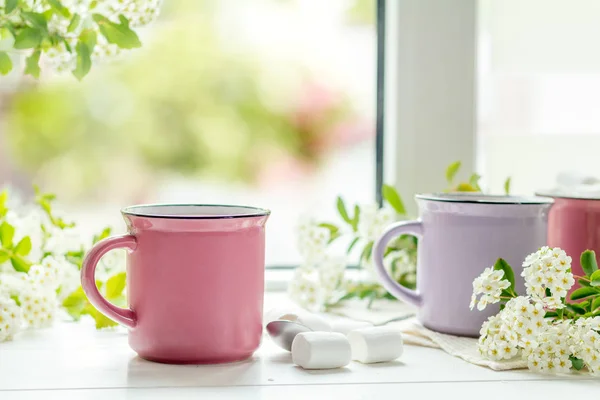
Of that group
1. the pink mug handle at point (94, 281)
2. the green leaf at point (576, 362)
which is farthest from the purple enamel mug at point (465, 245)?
the pink mug handle at point (94, 281)

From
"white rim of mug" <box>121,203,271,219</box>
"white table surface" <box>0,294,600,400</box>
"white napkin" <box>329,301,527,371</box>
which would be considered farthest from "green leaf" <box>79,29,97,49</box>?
"white napkin" <box>329,301,527,371</box>

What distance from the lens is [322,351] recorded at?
66 centimetres

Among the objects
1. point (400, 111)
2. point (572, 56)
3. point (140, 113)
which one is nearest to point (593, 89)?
point (572, 56)

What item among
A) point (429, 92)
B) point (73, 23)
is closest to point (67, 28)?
point (73, 23)

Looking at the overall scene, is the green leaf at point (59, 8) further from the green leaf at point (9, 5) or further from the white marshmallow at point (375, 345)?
the white marshmallow at point (375, 345)

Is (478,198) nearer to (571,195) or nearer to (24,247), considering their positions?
(571,195)

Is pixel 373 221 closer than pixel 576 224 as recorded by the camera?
No

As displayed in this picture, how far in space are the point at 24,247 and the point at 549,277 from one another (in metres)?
0.56

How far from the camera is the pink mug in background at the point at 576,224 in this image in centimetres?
80

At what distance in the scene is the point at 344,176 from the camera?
241cm

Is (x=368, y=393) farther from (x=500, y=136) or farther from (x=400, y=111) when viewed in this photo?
(x=500, y=136)

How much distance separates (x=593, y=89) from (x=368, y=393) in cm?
77

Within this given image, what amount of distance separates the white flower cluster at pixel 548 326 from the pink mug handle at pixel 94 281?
13.3 inches

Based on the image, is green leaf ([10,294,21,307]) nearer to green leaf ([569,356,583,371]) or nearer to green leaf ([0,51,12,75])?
green leaf ([0,51,12,75])
